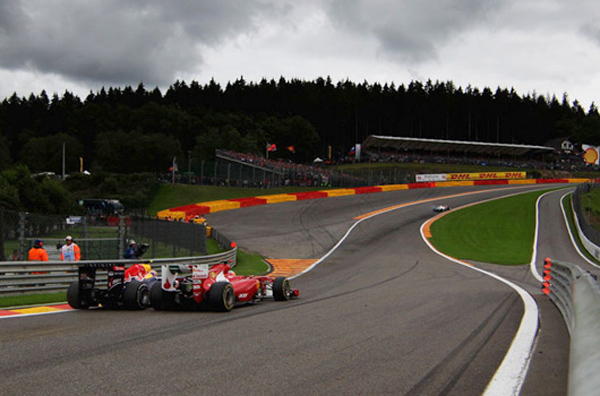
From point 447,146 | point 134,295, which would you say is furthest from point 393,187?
point 134,295

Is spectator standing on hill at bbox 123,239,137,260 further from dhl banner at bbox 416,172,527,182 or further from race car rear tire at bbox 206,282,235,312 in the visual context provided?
dhl banner at bbox 416,172,527,182

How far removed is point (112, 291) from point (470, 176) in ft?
246

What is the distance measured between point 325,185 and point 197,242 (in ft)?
133

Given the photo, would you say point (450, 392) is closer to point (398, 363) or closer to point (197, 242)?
point (398, 363)

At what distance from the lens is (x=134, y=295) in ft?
32.7

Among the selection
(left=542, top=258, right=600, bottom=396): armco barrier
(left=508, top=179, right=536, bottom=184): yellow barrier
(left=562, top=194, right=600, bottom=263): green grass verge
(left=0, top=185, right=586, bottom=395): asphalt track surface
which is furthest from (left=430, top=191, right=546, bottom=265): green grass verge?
(left=508, top=179, right=536, bottom=184): yellow barrier

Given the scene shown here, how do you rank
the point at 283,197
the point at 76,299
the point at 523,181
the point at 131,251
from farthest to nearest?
the point at 523,181 → the point at 283,197 → the point at 131,251 → the point at 76,299

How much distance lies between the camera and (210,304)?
32.1 ft

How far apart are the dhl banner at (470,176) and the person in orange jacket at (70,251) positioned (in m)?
61.5

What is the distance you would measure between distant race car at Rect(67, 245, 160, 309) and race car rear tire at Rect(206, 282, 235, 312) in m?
1.29

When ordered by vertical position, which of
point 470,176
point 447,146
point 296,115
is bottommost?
point 470,176

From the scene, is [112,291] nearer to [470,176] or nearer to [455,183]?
[455,183]

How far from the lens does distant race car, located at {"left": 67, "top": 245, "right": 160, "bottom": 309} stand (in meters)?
10.0

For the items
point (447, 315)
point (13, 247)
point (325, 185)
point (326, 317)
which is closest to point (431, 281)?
point (447, 315)
